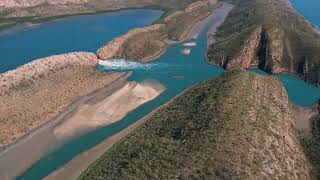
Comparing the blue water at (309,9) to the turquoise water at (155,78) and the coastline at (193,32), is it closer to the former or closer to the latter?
the coastline at (193,32)

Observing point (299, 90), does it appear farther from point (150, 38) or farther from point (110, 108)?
point (150, 38)

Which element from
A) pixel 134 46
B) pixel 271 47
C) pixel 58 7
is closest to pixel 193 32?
pixel 134 46

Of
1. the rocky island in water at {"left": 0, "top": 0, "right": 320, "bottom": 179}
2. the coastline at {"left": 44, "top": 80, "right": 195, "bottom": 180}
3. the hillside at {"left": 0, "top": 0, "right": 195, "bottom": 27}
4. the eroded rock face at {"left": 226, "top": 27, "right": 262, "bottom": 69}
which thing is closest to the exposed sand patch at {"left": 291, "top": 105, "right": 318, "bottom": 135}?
the rocky island in water at {"left": 0, "top": 0, "right": 320, "bottom": 179}

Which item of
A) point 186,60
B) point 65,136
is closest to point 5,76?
point 65,136

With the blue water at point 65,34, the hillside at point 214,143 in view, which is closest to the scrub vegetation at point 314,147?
the hillside at point 214,143

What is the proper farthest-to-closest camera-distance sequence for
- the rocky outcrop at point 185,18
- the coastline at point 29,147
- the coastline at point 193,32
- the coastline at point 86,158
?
the rocky outcrop at point 185,18
the coastline at point 193,32
the coastline at point 29,147
the coastline at point 86,158
